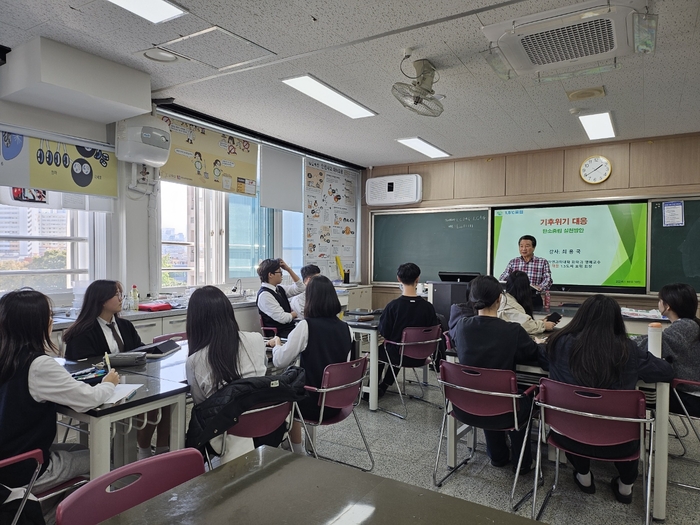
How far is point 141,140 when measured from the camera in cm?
397

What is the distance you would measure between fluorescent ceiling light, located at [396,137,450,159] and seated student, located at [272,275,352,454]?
3344 mm

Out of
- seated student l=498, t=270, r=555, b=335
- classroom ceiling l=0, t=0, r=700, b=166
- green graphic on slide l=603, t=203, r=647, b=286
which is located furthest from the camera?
green graphic on slide l=603, t=203, r=647, b=286

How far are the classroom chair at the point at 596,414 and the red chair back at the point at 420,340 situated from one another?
1.72 meters

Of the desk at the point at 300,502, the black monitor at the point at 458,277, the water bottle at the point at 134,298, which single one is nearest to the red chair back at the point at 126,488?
the desk at the point at 300,502

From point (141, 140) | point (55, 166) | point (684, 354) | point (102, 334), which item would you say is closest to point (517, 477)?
point (684, 354)

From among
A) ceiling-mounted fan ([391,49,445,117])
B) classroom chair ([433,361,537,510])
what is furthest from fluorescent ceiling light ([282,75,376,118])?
classroom chair ([433,361,537,510])

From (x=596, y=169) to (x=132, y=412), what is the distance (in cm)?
590

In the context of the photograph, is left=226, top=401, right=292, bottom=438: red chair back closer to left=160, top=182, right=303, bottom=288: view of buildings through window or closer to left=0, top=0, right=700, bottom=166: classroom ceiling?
left=0, top=0, right=700, bottom=166: classroom ceiling

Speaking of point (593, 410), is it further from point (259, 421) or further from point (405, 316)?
point (405, 316)

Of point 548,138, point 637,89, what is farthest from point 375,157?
point 637,89

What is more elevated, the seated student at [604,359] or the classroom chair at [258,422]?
the seated student at [604,359]

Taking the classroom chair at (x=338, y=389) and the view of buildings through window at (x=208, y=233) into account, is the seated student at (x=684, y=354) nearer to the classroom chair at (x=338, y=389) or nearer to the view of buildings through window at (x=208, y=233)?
the classroom chair at (x=338, y=389)

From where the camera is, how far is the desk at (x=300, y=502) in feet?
3.14

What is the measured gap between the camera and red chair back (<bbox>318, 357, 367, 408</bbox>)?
8.59 feet
